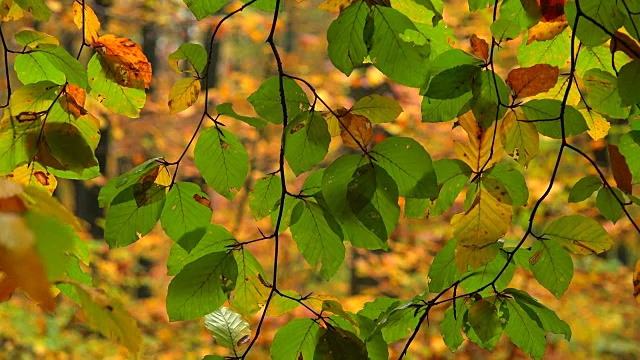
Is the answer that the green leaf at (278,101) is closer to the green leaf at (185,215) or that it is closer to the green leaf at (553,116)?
the green leaf at (185,215)

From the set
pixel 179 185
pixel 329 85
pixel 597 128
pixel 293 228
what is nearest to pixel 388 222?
pixel 293 228

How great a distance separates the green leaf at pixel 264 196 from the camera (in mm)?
628

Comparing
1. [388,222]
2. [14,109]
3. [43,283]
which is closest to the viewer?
[43,283]

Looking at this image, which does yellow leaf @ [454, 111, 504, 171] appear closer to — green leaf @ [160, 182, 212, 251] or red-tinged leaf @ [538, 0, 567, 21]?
red-tinged leaf @ [538, 0, 567, 21]

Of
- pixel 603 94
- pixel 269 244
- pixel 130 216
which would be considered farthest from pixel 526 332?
pixel 269 244

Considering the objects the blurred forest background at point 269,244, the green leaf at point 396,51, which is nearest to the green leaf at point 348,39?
the green leaf at point 396,51

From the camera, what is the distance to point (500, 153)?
60cm

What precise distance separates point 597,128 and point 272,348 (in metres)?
0.39

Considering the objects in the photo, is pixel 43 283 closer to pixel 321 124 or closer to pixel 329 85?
pixel 321 124

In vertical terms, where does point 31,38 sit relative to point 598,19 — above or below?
below

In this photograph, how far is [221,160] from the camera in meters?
0.60

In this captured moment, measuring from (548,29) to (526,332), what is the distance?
0.29m

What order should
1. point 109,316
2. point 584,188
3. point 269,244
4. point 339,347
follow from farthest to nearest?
point 269,244 → point 584,188 → point 339,347 → point 109,316

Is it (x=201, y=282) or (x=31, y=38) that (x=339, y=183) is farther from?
(x=31, y=38)
